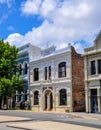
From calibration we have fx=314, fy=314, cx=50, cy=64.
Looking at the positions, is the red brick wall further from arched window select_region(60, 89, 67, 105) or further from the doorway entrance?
the doorway entrance

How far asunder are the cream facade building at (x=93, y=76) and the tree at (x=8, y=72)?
532 inches

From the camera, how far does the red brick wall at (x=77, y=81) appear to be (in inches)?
1635

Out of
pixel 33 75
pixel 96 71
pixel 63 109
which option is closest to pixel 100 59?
pixel 96 71

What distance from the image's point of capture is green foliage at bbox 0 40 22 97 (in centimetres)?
4706

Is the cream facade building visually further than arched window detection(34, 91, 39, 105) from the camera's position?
No

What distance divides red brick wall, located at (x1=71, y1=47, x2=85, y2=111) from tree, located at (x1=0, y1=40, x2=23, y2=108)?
34.7ft

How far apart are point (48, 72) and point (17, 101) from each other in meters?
9.65

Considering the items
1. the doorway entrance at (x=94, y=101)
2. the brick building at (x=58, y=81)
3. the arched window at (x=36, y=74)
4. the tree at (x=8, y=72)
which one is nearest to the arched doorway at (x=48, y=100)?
the brick building at (x=58, y=81)

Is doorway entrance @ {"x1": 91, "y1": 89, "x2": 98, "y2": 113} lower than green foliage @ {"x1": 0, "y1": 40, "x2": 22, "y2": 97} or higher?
lower

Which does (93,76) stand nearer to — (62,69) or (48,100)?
(62,69)

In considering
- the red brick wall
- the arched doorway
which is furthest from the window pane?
the arched doorway

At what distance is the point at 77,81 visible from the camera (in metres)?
41.9

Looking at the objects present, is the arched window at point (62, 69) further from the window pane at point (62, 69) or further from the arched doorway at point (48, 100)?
the arched doorway at point (48, 100)

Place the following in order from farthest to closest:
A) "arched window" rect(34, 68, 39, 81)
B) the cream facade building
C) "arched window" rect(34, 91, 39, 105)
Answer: "arched window" rect(34, 68, 39, 81)
"arched window" rect(34, 91, 39, 105)
the cream facade building
